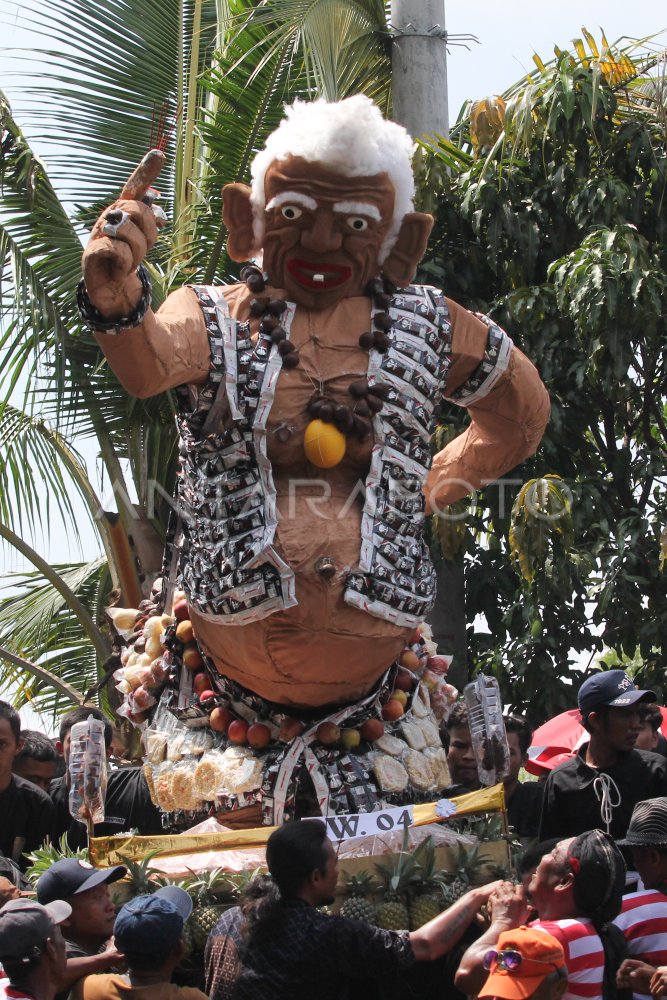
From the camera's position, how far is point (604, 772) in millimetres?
5000

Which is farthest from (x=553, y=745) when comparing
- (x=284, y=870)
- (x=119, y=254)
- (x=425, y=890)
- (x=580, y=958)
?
(x=119, y=254)

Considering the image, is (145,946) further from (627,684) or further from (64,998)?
(627,684)

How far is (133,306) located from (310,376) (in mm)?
689

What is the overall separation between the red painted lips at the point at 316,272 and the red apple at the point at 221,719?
4.49ft

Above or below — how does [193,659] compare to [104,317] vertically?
below

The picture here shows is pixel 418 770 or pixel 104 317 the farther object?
pixel 418 770

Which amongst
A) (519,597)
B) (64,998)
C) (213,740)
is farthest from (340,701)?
(519,597)

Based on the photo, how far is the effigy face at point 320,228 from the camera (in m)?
4.91

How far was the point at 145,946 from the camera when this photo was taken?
3574 millimetres

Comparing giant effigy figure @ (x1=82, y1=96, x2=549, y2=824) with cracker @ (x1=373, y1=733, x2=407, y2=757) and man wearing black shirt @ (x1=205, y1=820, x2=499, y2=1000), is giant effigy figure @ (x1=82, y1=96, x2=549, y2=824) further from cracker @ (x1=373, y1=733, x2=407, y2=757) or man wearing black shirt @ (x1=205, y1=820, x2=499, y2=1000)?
man wearing black shirt @ (x1=205, y1=820, x2=499, y2=1000)

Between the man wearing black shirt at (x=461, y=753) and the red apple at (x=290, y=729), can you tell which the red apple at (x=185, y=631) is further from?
the man wearing black shirt at (x=461, y=753)

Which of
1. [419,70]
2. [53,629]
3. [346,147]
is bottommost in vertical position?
[53,629]

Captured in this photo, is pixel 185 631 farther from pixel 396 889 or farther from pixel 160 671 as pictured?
pixel 396 889

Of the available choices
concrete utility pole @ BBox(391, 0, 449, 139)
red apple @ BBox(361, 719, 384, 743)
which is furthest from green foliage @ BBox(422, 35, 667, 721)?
red apple @ BBox(361, 719, 384, 743)
